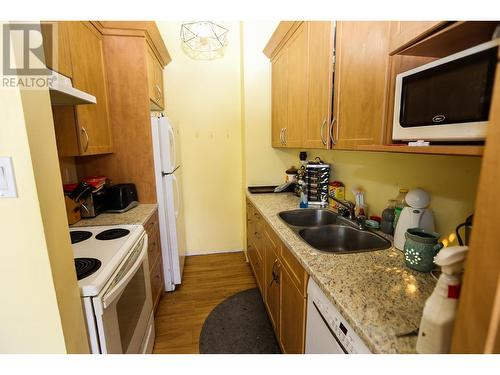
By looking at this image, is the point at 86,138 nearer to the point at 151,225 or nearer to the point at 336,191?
the point at 151,225

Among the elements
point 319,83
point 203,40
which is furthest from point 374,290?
point 203,40

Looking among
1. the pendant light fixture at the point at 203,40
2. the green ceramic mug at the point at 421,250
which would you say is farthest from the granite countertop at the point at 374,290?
the pendant light fixture at the point at 203,40

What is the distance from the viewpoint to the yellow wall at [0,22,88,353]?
66 cm

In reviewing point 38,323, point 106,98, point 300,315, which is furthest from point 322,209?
point 106,98

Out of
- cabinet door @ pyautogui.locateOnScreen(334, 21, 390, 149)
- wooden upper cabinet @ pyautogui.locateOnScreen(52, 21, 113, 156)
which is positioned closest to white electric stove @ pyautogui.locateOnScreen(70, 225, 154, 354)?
wooden upper cabinet @ pyautogui.locateOnScreen(52, 21, 113, 156)

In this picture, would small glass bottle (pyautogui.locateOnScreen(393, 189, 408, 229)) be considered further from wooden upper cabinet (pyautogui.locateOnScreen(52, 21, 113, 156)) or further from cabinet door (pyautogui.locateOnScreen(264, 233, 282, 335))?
wooden upper cabinet (pyautogui.locateOnScreen(52, 21, 113, 156))

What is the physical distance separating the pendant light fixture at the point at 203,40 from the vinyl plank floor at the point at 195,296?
2529mm

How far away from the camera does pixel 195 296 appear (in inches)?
94.5

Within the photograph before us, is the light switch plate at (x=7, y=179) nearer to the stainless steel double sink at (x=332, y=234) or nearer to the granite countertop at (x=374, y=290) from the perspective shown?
the granite countertop at (x=374, y=290)

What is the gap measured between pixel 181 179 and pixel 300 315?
2.26 meters

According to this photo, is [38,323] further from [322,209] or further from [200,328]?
[322,209]

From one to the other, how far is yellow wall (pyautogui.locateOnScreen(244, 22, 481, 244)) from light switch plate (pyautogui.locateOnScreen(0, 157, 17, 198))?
5.30 feet

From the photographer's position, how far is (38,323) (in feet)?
2.59

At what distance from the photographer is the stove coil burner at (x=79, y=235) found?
149 centimetres
